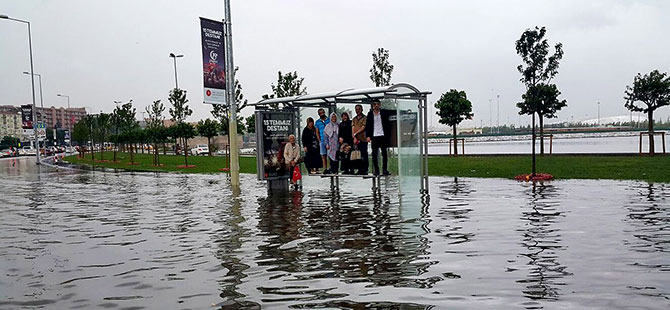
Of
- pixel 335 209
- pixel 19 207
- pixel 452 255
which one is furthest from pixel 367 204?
pixel 19 207

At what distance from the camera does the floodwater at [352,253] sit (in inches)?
225

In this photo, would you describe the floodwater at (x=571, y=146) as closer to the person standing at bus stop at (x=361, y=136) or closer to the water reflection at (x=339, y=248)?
the person standing at bus stop at (x=361, y=136)

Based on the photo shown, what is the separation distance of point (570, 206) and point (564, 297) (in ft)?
23.2

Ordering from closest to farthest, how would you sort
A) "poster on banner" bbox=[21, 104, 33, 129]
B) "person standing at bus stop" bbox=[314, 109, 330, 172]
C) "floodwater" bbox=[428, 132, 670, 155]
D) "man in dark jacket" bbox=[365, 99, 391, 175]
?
"man in dark jacket" bbox=[365, 99, 391, 175] < "person standing at bus stop" bbox=[314, 109, 330, 172] < "floodwater" bbox=[428, 132, 670, 155] < "poster on banner" bbox=[21, 104, 33, 129]

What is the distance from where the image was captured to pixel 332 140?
17.0 meters

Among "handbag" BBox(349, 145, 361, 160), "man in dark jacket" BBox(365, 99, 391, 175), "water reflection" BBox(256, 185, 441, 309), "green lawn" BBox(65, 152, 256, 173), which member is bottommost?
"green lawn" BBox(65, 152, 256, 173)

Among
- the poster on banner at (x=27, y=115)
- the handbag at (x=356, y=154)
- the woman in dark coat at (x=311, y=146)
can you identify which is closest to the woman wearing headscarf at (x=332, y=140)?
the woman in dark coat at (x=311, y=146)

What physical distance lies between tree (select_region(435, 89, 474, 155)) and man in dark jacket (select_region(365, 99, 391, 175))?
2891cm

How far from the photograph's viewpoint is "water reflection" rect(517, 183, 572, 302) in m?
5.83

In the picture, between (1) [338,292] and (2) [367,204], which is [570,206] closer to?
(2) [367,204]

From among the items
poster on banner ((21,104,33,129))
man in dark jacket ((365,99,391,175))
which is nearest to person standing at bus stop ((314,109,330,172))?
man in dark jacket ((365,99,391,175))

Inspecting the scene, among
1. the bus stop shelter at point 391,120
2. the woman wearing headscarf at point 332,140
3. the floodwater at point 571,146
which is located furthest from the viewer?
the floodwater at point 571,146

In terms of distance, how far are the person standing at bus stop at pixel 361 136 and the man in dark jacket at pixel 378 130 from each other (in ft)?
0.62

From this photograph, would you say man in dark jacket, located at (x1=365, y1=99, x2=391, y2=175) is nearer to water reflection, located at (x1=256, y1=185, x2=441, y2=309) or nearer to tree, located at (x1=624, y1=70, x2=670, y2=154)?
water reflection, located at (x1=256, y1=185, x2=441, y2=309)
